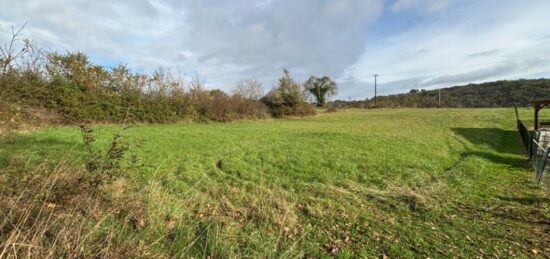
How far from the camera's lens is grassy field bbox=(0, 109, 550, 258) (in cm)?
352

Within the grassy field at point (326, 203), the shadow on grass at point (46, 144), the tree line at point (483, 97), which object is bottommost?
the grassy field at point (326, 203)

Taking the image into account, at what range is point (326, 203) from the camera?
5.05 meters

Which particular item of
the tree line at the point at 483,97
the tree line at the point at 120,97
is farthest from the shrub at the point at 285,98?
the tree line at the point at 483,97

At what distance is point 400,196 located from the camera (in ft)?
17.5

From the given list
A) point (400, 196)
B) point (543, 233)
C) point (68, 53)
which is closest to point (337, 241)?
point (400, 196)

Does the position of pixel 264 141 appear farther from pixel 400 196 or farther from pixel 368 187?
pixel 400 196

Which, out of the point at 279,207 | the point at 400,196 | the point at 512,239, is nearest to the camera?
the point at 512,239

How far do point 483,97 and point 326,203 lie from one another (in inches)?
2311

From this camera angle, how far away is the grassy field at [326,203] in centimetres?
352

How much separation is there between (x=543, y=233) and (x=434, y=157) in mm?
5251

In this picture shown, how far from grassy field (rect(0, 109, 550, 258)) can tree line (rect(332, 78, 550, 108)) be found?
1750 inches

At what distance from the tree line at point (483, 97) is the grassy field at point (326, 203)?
44.4 meters

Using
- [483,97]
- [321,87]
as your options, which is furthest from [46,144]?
[483,97]

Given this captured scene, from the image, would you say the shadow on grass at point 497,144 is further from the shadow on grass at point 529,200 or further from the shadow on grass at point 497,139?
the shadow on grass at point 529,200
